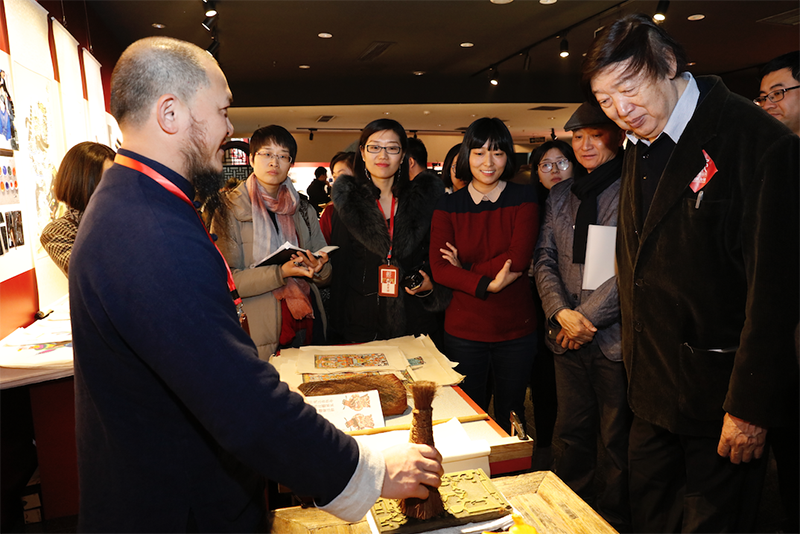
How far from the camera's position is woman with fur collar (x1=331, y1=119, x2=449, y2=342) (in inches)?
98.5

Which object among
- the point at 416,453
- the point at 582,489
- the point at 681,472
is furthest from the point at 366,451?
the point at 582,489

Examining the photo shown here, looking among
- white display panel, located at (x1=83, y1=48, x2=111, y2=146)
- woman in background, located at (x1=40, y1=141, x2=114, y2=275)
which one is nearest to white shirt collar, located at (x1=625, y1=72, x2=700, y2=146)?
woman in background, located at (x1=40, y1=141, x2=114, y2=275)

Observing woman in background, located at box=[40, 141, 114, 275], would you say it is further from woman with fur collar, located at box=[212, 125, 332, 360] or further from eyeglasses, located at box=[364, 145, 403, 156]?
eyeglasses, located at box=[364, 145, 403, 156]

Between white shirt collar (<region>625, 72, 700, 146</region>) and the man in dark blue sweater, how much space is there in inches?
44.0

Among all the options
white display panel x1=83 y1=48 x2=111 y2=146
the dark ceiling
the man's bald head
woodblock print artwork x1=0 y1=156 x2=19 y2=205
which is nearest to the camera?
the man's bald head

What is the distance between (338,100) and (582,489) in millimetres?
8098

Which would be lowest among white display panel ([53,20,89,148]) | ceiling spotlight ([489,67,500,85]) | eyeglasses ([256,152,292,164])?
eyeglasses ([256,152,292,164])

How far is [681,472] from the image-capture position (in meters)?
1.74

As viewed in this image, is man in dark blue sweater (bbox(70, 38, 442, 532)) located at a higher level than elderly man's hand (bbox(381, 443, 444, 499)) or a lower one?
higher

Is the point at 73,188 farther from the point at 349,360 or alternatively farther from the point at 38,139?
the point at 349,360

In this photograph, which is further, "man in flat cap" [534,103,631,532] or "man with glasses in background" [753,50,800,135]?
"man with glasses in background" [753,50,800,135]

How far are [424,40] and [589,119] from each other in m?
5.11

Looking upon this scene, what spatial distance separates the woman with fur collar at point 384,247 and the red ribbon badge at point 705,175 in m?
1.39

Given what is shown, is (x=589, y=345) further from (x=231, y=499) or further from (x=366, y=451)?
(x=231, y=499)
